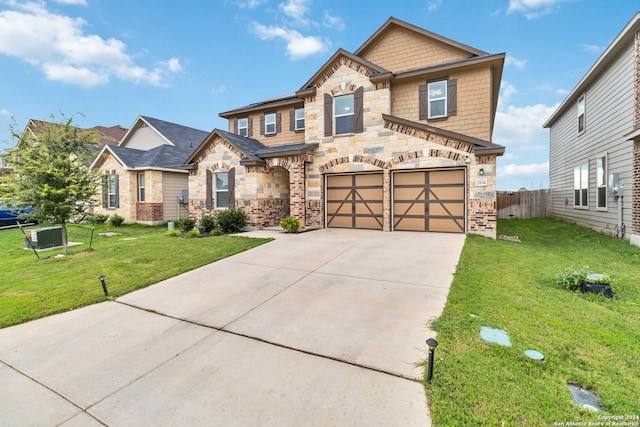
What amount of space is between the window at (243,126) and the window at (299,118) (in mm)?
3463

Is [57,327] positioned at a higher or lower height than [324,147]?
lower

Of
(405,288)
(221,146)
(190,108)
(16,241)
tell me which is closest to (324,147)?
(221,146)

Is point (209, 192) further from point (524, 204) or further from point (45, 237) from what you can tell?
point (524, 204)

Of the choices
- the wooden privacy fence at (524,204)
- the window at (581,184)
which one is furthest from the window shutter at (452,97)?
the wooden privacy fence at (524,204)

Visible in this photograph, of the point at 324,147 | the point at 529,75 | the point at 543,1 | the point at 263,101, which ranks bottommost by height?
the point at 324,147

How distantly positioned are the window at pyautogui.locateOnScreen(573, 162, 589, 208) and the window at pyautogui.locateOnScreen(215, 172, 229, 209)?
16629 mm

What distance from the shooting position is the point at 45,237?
10477 millimetres

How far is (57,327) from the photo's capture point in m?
4.39

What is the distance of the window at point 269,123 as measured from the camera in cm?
1605

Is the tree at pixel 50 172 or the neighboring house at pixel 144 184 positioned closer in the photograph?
the tree at pixel 50 172

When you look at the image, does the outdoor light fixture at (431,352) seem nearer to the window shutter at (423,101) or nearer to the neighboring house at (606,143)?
the neighboring house at (606,143)

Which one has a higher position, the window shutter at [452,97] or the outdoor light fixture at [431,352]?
the window shutter at [452,97]

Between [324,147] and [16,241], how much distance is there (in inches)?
590

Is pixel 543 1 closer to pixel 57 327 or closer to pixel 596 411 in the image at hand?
pixel 596 411
